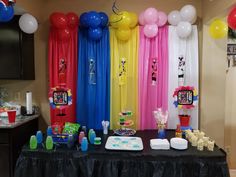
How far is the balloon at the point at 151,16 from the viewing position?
2.73 m

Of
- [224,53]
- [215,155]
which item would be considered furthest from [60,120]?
[224,53]

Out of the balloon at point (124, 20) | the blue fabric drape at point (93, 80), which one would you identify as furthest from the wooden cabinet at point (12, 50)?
the balloon at point (124, 20)

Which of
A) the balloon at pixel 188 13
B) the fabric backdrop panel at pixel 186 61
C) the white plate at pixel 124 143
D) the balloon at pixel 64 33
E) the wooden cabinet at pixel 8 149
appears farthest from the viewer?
the fabric backdrop panel at pixel 186 61

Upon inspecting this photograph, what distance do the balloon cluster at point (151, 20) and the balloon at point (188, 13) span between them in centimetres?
23

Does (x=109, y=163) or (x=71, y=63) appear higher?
(x=71, y=63)

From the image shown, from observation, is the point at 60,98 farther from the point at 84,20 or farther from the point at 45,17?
the point at 45,17

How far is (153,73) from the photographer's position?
297 cm

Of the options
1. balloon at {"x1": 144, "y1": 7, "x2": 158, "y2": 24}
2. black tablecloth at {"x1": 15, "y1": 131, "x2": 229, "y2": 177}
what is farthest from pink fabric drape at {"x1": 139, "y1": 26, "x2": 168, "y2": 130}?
black tablecloth at {"x1": 15, "y1": 131, "x2": 229, "y2": 177}

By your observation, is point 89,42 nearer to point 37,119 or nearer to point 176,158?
point 37,119

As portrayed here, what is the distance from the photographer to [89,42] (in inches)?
117

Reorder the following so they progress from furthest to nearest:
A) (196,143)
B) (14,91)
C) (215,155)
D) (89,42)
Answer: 1. (14,91)
2. (89,42)
3. (196,143)
4. (215,155)

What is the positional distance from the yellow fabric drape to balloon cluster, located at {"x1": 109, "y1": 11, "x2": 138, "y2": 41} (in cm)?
11

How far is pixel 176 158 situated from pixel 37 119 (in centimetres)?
202

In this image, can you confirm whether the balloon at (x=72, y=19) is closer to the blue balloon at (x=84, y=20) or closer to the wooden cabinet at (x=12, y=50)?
the blue balloon at (x=84, y=20)
